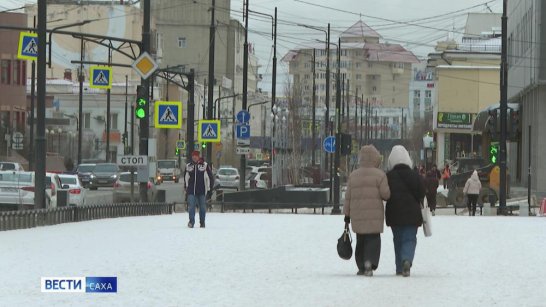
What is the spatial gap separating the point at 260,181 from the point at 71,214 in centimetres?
4784

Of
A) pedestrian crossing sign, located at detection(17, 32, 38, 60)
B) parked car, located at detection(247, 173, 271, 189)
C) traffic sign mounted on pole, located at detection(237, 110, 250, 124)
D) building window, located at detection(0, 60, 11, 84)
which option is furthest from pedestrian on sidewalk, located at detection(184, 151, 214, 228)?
building window, located at detection(0, 60, 11, 84)

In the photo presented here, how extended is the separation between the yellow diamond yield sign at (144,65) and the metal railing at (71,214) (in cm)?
410

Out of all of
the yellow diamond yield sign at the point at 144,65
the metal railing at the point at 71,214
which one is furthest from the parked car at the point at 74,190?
the yellow diamond yield sign at the point at 144,65

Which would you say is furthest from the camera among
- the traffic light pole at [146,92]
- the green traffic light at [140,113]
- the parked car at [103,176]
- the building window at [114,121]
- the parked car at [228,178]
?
the building window at [114,121]

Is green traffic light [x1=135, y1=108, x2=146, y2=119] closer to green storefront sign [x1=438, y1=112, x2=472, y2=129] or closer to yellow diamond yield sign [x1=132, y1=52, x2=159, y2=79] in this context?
yellow diamond yield sign [x1=132, y1=52, x2=159, y2=79]

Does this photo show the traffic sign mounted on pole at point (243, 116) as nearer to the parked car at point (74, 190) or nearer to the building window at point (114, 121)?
the parked car at point (74, 190)

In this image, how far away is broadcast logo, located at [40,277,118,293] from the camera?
14.0 metres

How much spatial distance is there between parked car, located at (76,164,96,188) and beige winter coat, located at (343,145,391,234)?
59207 millimetres

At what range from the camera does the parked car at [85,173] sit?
2972 inches

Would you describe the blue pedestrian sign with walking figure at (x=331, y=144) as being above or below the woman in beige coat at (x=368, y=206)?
above

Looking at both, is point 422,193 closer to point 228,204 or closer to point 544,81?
point 228,204

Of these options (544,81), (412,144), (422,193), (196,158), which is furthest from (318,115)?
(422,193)

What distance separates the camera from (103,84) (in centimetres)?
4869

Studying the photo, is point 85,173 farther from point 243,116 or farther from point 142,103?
point 142,103
